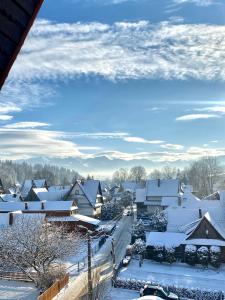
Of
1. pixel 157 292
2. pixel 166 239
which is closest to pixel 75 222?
pixel 166 239

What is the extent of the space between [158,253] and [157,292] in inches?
412

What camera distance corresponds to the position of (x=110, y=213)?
210ft

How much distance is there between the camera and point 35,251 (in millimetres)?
28953

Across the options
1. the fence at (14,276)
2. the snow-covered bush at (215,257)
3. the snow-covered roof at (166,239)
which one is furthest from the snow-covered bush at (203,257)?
the fence at (14,276)

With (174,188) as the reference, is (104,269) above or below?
below

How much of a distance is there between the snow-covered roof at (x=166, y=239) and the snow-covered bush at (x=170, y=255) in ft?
1.56

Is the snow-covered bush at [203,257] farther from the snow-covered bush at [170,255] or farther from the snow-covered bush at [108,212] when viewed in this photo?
the snow-covered bush at [108,212]

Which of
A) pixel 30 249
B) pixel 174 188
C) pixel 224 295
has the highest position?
pixel 174 188

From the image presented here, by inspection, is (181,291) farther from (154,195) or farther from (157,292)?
(154,195)

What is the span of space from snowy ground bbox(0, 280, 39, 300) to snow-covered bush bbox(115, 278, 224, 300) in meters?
6.36

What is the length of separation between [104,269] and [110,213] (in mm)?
31694

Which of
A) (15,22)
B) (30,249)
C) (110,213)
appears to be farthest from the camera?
(110,213)

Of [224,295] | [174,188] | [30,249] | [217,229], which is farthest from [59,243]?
[174,188]

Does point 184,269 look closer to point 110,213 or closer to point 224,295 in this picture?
point 224,295
